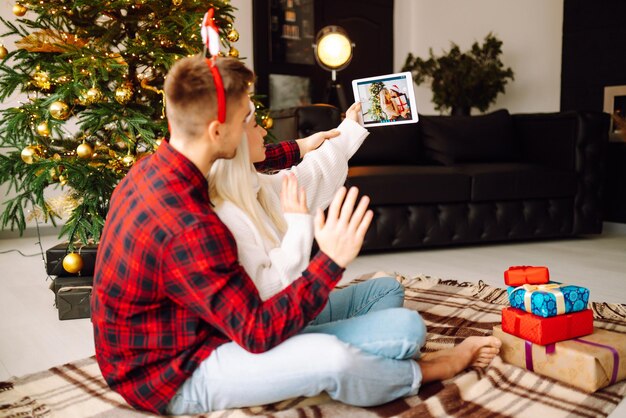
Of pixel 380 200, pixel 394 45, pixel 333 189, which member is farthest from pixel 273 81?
pixel 333 189

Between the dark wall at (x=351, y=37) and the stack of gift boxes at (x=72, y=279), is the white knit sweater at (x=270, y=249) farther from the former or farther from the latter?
the dark wall at (x=351, y=37)

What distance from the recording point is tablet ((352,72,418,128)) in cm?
156

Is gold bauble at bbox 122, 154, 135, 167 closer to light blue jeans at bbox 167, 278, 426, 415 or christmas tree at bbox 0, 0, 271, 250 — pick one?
christmas tree at bbox 0, 0, 271, 250

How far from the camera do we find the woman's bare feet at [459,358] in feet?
4.35

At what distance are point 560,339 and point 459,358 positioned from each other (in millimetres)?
250

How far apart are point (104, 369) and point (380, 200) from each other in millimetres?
1965

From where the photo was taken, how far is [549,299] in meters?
1.38

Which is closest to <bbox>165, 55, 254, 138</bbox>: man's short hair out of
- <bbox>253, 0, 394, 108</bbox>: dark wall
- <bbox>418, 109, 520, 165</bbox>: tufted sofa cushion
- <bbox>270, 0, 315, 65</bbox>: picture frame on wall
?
<bbox>418, 109, 520, 165</bbox>: tufted sofa cushion

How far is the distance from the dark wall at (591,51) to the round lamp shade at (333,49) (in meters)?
1.51

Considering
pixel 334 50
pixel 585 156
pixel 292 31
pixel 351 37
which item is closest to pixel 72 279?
pixel 334 50

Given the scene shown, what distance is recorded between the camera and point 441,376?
1343 millimetres

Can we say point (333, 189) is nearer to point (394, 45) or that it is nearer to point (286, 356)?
point (286, 356)

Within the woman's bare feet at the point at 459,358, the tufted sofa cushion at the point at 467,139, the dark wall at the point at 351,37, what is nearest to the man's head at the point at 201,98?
the woman's bare feet at the point at 459,358

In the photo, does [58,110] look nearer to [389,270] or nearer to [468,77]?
[389,270]
